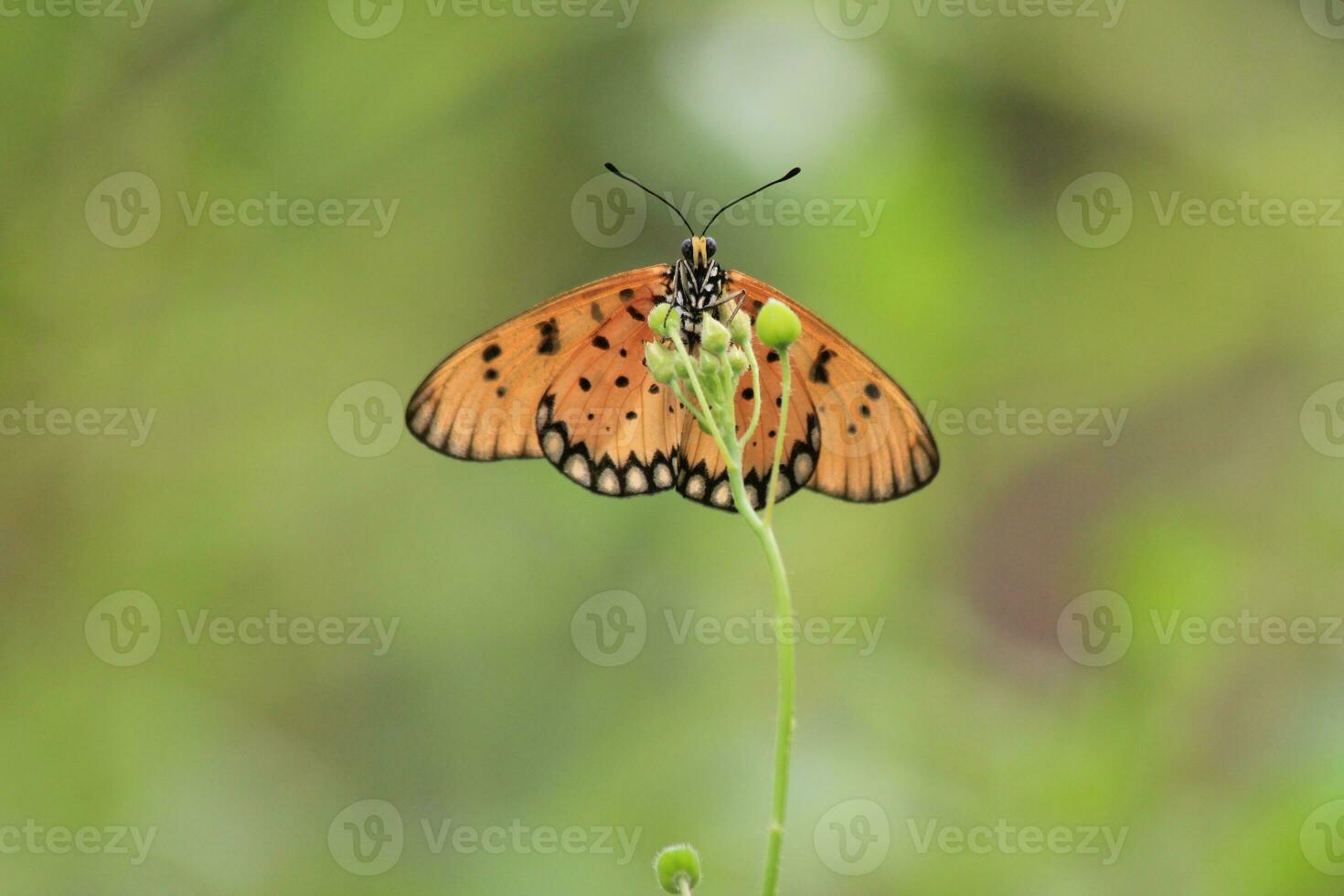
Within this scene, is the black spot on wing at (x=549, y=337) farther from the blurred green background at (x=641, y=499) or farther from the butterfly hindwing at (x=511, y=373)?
the blurred green background at (x=641, y=499)

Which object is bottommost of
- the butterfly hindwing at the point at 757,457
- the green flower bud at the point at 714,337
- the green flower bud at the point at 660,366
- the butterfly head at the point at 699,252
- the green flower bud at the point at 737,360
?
the butterfly hindwing at the point at 757,457

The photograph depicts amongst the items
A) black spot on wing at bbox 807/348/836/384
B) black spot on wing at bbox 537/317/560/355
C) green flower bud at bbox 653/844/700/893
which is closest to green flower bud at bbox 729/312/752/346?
black spot on wing at bbox 807/348/836/384

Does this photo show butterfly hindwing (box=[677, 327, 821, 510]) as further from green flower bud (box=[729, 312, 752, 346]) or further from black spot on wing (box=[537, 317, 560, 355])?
green flower bud (box=[729, 312, 752, 346])

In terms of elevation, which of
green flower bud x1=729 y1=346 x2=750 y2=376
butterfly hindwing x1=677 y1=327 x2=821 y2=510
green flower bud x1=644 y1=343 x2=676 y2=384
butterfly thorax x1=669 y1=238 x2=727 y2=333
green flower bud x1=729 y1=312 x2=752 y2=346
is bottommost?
butterfly hindwing x1=677 y1=327 x2=821 y2=510

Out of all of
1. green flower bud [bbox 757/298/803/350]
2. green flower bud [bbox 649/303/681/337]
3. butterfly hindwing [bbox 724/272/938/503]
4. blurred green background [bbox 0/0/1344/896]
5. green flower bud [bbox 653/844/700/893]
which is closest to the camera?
green flower bud [bbox 653/844/700/893]

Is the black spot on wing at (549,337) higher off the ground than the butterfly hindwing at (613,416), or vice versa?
the black spot on wing at (549,337)

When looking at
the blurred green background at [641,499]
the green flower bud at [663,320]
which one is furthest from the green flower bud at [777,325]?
the blurred green background at [641,499]
